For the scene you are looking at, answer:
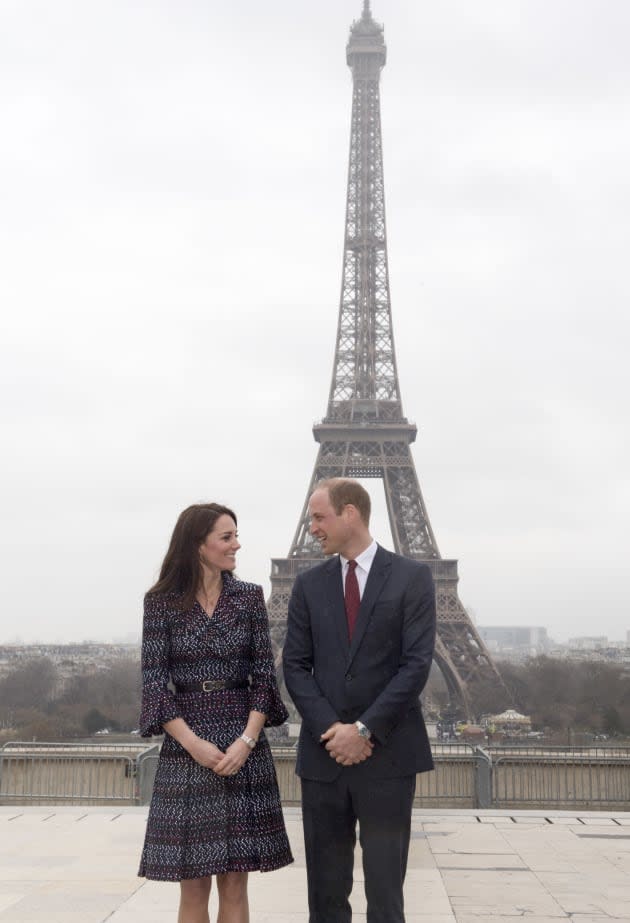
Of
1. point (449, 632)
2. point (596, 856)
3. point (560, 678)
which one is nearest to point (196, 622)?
point (596, 856)

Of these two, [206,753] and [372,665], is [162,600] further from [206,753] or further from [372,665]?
[372,665]

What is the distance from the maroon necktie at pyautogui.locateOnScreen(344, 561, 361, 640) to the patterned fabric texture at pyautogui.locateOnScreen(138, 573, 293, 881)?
38 cm

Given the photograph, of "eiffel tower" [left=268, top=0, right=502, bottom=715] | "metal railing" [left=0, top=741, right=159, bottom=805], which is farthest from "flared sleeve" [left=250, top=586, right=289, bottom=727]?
"eiffel tower" [left=268, top=0, right=502, bottom=715]

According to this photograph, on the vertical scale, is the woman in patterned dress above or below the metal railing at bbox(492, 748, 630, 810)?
above

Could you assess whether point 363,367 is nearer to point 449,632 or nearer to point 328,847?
point 449,632

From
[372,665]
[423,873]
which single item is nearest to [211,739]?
[372,665]

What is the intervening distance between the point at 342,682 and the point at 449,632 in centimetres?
4746

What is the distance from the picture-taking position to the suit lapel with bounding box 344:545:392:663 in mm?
4711

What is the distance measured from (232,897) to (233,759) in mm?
635

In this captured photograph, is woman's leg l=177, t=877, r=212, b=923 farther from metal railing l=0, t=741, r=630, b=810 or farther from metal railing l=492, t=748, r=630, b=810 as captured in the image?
metal railing l=0, t=741, r=630, b=810

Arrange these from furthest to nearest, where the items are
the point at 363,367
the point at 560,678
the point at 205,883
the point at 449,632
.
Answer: the point at 560,678 < the point at 363,367 < the point at 449,632 < the point at 205,883

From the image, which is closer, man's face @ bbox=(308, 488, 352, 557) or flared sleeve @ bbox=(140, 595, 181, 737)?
flared sleeve @ bbox=(140, 595, 181, 737)

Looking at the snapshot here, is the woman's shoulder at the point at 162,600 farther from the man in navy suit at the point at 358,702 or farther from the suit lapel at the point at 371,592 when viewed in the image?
the suit lapel at the point at 371,592

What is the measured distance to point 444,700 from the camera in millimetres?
73500
